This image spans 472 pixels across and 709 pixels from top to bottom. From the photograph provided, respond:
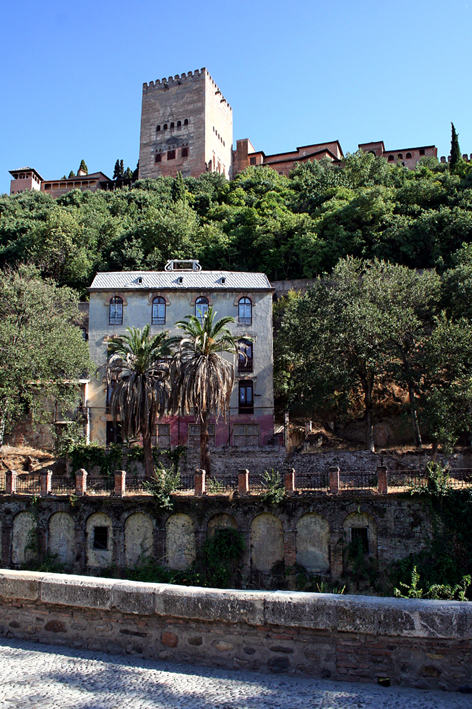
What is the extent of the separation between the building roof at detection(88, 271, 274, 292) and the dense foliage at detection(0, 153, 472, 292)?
12.3 m

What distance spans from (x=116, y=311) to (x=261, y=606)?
32.5 m

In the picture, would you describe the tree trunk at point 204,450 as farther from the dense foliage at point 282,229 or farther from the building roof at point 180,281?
the dense foliage at point 282,229

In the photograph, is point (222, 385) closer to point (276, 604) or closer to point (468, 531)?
point (468, 531)

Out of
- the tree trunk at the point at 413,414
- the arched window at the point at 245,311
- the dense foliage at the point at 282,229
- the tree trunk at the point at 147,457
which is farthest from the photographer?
the dense foliage at the point at 282,229

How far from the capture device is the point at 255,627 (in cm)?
675

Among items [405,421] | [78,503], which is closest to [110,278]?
[78,503]

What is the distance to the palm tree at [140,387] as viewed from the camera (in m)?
27.7

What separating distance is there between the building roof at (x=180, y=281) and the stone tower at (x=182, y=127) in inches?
1961

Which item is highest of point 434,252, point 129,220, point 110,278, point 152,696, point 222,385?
point 129,220

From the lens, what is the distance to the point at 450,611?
20.5ft

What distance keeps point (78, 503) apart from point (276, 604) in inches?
782

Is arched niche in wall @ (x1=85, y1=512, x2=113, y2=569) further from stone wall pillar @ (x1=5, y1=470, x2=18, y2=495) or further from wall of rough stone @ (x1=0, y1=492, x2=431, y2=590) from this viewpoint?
stone wall pillar @ (x1=5, y1=470, x2=18, y2=495)

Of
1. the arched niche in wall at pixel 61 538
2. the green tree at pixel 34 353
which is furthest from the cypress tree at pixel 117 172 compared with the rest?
the arched niche in wall at pixel 61 538

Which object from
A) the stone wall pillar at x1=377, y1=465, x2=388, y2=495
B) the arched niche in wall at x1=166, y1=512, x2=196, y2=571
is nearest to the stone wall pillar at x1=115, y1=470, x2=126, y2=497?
the arched niche in wall at x1=166, y1=512, x2=196, y2=571
